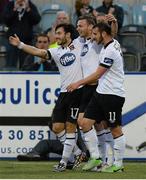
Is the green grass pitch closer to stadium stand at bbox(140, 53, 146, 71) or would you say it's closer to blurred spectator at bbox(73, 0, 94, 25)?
stadium stand at bbox(140, 53, 146, 71)

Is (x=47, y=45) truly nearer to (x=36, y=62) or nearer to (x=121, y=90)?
(x=36, y=62)

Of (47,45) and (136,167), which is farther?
(47,45)

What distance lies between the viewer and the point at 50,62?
13.5 meters

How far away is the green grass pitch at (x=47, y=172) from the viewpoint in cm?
1005

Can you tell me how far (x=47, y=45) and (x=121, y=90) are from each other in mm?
3594

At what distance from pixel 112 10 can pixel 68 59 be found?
443 cm

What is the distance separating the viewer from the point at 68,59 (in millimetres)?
11133

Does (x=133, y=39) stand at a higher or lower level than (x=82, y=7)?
lower

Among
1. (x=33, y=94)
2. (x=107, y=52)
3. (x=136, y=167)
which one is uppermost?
(x=107, y=52)

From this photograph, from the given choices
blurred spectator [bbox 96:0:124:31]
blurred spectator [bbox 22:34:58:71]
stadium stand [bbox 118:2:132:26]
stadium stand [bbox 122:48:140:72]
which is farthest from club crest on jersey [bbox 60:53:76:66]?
stadium stand [bbox 118:2:132:26]

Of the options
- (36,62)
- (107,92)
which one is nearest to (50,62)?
(36,62)

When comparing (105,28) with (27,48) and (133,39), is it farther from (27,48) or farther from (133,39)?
(133,39)

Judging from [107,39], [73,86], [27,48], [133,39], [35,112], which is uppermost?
[107,39]

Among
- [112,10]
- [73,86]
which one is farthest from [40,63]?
[73,86]
